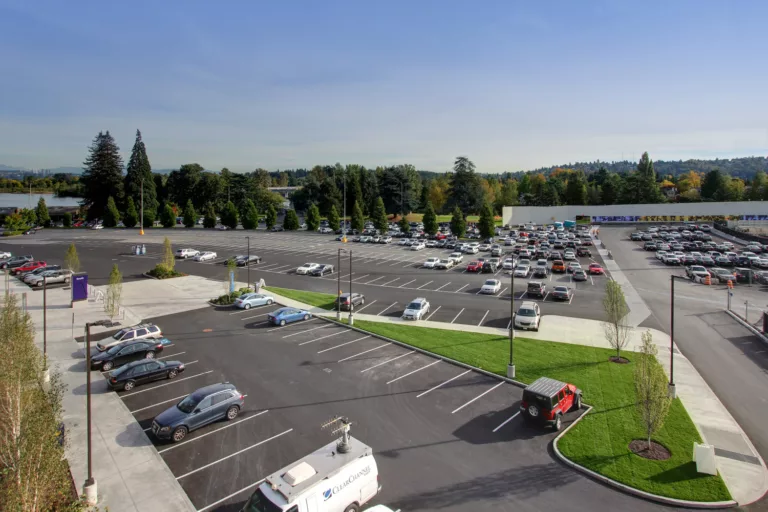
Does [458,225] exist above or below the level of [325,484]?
above

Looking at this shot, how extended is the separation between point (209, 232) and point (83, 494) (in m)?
80.6

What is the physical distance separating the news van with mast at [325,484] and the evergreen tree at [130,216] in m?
96.2

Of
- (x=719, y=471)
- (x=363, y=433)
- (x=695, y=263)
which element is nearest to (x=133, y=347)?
(x=363, y=433)

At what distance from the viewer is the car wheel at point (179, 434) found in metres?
16.0

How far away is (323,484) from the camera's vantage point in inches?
451

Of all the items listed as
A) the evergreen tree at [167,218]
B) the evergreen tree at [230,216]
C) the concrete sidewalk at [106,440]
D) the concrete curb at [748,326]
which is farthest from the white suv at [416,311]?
the evergreen tree at [167,218]

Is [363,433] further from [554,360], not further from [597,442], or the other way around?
[554,360]

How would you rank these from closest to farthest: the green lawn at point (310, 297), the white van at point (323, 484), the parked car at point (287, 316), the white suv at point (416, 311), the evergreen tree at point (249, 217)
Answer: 1. the white van at point (323, 484)
2. the parked car at point (287, 316)
3. the white suv at point (416, 311)
4. the green lawn at point (310, 297)
5. the evergreen tree at point (249, 217)

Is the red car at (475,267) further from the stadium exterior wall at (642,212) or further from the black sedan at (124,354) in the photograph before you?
the stadium exterior wall at (642,212)

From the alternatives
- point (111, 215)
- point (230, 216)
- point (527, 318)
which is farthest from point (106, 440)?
point (111, 215)

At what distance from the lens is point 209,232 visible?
8794 centimetres

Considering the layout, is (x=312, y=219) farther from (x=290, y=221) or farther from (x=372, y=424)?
(x=372, y=424)

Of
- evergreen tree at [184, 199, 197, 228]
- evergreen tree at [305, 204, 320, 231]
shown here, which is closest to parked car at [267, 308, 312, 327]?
evergreen tree at [305, 204, 320, 231]

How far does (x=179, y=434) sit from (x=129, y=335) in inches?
461
